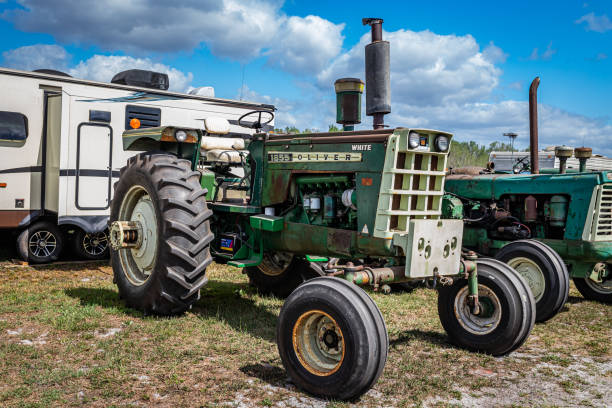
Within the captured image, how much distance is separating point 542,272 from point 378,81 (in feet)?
9.16

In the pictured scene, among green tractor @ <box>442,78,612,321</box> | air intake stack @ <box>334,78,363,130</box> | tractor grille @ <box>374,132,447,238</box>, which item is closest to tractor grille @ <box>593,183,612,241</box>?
green tractor @ <box>442,78,612,321</box>

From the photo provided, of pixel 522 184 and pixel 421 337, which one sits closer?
pixel 421 337

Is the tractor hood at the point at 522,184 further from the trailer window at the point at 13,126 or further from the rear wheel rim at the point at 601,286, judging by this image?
the trailer window at the point at 13,126

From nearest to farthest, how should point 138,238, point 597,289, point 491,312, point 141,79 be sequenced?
point 491,312, point 138,238, point 597,289, point 141,79

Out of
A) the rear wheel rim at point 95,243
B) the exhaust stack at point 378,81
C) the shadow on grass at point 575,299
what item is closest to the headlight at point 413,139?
the exhaust stack at point 378,81

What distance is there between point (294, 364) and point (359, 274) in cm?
77

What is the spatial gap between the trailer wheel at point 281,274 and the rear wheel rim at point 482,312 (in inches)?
73.6

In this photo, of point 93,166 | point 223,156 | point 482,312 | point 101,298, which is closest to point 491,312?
point 482,312

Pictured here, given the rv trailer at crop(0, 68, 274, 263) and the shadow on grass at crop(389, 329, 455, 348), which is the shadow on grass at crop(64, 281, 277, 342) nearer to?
the shadow on grass at crop(389, 329, 455, 348)

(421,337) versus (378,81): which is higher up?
(378,81)

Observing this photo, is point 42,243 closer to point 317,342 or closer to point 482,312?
point 317,342

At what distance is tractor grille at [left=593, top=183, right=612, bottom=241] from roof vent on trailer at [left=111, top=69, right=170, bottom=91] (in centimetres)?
734

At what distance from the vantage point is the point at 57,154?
8.18 m

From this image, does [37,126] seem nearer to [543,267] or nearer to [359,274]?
[359,274]
